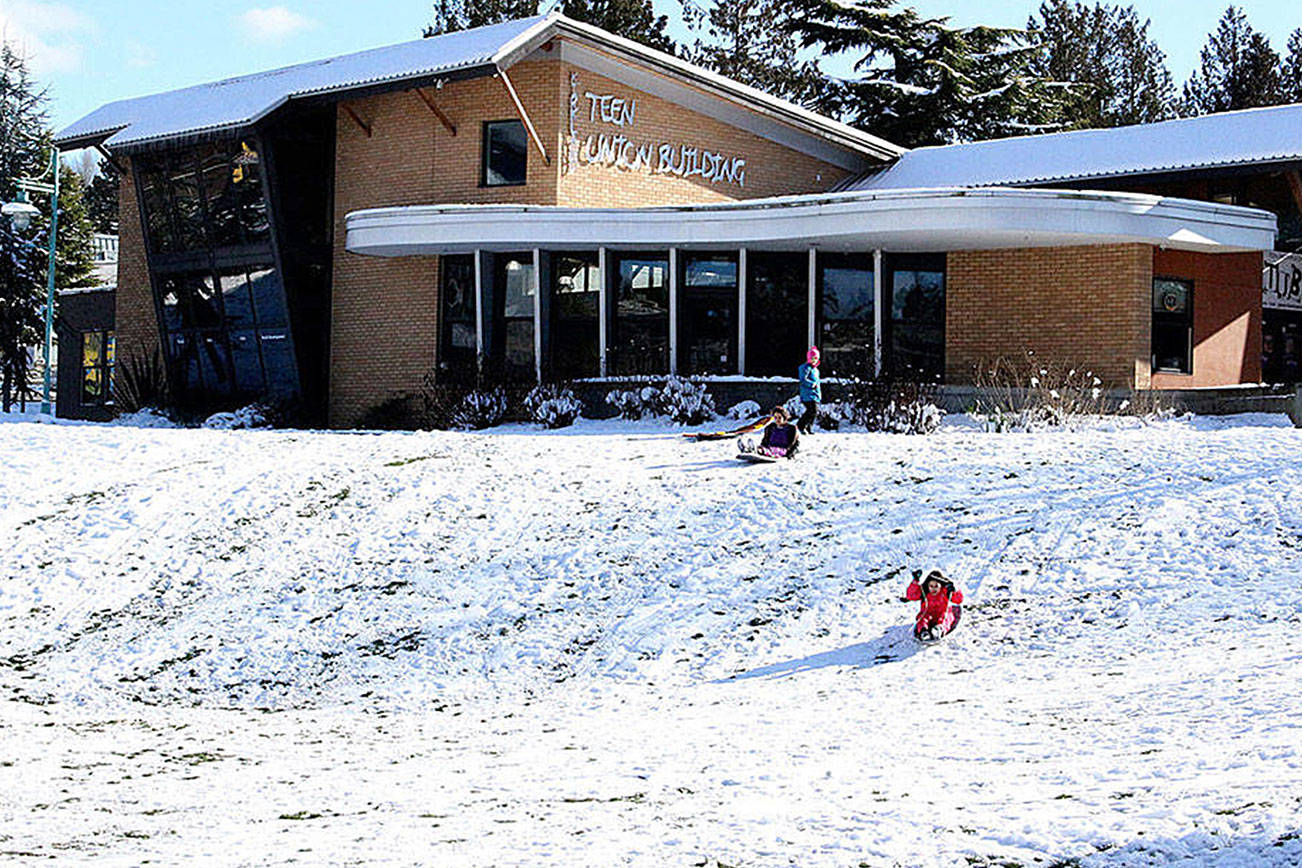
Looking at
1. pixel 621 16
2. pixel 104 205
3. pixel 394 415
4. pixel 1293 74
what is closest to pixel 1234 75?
pixel 1293 74

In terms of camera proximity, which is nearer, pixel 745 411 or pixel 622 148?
pixel 745 411

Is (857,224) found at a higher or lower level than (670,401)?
higher

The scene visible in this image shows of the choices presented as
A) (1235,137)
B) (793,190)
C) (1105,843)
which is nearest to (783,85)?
(793,190)

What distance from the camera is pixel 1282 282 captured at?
27.9m

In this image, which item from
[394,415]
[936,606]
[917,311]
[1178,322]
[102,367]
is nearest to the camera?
[936,606]

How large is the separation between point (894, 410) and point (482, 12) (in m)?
33.5

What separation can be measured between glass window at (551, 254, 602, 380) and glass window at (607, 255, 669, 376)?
0.39m

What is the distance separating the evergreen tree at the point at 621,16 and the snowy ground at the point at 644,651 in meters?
30.6

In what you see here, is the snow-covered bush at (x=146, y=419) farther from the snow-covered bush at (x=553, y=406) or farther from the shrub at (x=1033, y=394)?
the shrub at (x=1033, y=394)

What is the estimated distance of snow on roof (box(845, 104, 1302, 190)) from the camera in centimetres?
2536

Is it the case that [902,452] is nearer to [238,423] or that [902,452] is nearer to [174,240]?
[238,423]

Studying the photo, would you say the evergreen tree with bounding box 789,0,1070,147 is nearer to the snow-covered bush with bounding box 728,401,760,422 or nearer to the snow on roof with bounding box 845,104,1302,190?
the snow on roof with bounding box 845,104,1302,190

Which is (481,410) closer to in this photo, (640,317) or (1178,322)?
(640,317)

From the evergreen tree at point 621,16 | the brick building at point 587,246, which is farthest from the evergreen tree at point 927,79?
the brick building at point 587,246
